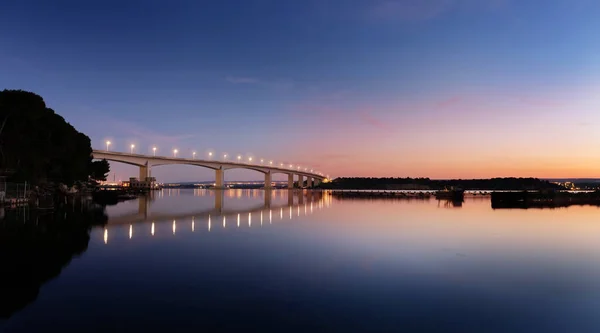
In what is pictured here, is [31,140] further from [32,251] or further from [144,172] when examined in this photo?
[144,172]

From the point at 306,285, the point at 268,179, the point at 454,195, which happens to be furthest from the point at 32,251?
the point at 268,179

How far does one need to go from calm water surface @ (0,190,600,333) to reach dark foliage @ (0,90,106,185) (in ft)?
84.4

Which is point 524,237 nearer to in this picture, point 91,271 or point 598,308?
point 598,308

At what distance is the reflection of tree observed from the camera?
1058 cm

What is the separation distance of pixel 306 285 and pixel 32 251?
39.1ft

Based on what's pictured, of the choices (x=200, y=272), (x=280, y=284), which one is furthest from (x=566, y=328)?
(x=200, y=272)

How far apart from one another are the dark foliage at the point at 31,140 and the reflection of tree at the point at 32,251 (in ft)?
61.7

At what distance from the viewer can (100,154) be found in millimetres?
99312

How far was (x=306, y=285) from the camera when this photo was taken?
12070mm

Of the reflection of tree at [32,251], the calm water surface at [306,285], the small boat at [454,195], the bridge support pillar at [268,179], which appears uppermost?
the bridge support pillar at [268,179]

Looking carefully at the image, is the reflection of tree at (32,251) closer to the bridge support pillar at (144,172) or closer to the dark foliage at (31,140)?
the dark foliage at (31,140)

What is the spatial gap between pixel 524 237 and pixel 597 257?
612 cm

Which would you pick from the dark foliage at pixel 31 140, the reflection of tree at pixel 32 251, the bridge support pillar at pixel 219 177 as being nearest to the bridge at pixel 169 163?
the bridge support pillar at pixel 219 177

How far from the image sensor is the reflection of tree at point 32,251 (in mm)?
10578
